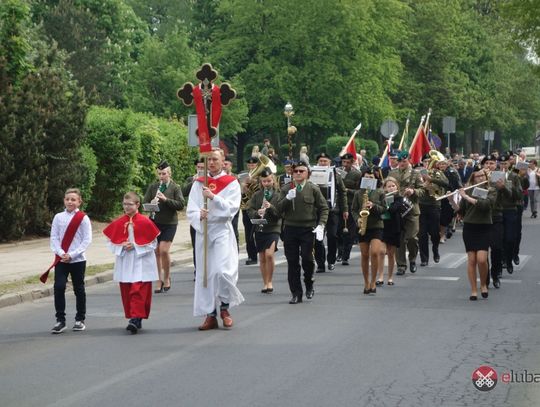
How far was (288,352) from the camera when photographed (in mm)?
10891

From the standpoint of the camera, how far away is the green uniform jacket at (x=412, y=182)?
728 inches

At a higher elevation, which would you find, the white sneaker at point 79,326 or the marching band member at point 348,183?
the marching band member at point 348,183

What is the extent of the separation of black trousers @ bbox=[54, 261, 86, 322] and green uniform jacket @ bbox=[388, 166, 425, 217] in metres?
7.00

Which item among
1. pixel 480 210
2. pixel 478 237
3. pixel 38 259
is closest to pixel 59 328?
pixel 478 237

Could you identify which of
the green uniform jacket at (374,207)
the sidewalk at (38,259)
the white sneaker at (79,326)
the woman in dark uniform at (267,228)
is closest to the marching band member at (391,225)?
the green uniform jacket at (374,207)

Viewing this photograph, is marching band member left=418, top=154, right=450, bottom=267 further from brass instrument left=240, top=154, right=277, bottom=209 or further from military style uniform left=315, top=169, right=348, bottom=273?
brass instrument left=240, top=154, right=277, bottom=209

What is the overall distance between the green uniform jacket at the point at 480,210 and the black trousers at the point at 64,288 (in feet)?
16.8

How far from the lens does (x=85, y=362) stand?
1051cm

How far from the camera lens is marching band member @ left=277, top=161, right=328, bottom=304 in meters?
14.6

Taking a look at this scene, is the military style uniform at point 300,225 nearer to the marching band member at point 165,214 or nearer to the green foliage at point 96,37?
the marching band member at point 165,214

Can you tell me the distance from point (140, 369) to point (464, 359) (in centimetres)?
289

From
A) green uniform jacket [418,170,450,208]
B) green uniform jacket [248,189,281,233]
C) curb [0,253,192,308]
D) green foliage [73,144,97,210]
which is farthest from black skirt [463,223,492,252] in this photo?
green foliage [73,144,97,210]

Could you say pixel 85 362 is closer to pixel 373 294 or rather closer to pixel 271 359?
pixel 271 359

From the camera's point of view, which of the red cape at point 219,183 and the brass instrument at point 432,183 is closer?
the red cape at point 219,183
